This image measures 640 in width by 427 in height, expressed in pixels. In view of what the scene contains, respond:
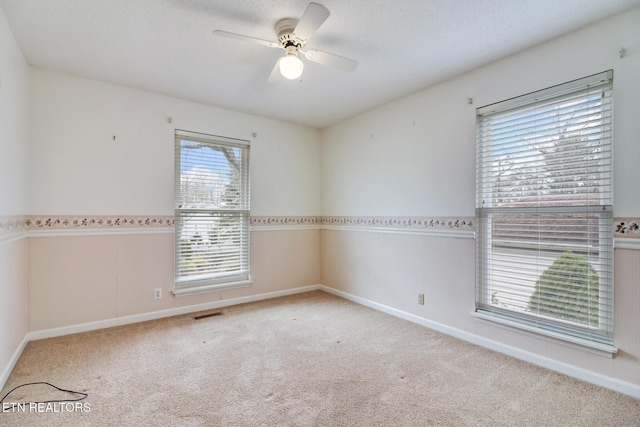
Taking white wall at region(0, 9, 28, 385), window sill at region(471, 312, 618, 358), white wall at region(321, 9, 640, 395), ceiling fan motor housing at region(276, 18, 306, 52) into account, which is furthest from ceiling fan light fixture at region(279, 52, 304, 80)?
window sill at region(471, 312, 618, 358)

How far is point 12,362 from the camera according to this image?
90.9 inches

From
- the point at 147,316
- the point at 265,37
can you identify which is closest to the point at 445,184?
the point at 265,37

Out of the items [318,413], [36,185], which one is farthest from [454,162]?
[36,185]

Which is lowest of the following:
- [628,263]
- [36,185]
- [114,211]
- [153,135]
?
[628,263]

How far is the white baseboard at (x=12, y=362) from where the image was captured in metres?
2.08

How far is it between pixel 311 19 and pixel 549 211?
7.30 ft

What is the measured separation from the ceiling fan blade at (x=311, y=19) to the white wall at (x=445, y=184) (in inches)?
68.1

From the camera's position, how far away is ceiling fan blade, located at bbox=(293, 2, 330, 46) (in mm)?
1704

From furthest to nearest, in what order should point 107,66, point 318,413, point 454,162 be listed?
1. point 454,162
2. point 107,66
3. point 318,413

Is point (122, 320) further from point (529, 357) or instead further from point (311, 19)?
point (529, 357)

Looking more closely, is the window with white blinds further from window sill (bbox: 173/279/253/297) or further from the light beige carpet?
window sill (bbox: 173/279/253/297)

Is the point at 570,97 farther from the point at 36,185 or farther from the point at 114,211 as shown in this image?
the point at 36,185

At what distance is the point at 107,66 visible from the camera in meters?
2.78

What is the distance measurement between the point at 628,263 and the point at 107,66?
436 centimetres
